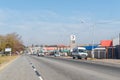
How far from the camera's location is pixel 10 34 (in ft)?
564

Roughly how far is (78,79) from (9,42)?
14227 cm

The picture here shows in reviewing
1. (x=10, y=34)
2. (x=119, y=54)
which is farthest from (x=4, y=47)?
(x=119, y=54)

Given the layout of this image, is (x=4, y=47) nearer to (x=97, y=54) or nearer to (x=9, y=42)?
(x=9, y=42)

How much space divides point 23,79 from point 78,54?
5630cm

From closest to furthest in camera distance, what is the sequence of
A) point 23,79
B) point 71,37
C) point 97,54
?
point 23,79
point 97,54
point 71,37

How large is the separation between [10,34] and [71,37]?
47450 millimetres

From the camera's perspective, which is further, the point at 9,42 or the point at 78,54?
the point at 9,42

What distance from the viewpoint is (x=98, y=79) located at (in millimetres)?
19391

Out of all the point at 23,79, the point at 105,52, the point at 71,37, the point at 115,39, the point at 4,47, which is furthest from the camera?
the point at 4,47

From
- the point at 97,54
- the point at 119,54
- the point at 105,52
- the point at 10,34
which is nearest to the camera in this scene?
the point at 119,54

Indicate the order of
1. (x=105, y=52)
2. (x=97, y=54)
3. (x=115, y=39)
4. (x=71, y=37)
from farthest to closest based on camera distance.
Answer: (x=71, y=37), (x=115, y=39), (x=97, y=54), (x=105, y=52)

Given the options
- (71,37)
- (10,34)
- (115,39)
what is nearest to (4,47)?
(10,34)

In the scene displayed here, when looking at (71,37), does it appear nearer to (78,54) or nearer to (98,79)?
(78,54)

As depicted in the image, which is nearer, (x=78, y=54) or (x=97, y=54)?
(x=78, y=54)
